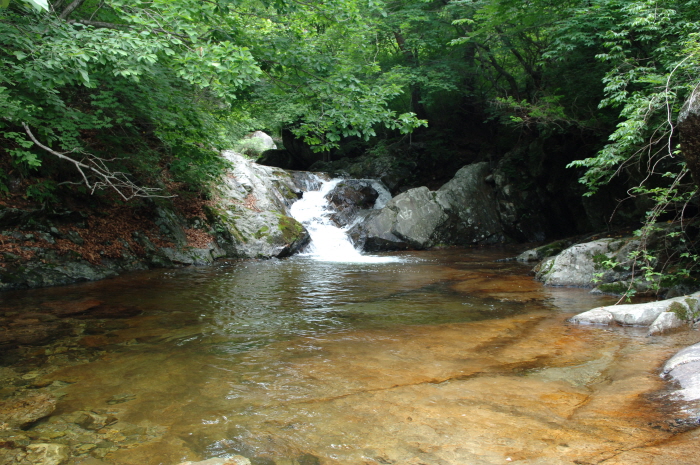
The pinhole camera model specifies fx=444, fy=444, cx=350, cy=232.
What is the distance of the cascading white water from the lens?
13.4m

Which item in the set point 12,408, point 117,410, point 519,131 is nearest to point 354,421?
point 117,410

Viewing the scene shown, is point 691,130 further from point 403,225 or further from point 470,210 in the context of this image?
point 470,210

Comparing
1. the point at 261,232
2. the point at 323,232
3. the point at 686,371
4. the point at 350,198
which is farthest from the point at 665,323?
the point at 350,198

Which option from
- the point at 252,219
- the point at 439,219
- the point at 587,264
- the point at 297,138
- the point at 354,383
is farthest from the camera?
the point at 439,219

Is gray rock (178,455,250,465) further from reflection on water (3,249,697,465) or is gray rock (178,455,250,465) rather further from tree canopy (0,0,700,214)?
tree canopy (0,0,700,214)

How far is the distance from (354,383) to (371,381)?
148mm

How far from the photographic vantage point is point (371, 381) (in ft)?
12.1

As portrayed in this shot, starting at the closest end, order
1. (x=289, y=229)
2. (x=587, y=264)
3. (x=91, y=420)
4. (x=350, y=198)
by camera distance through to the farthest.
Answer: (x=91, y=420)
(x=587, y=264)
(x=289, y=229)
(x=350, y=198)

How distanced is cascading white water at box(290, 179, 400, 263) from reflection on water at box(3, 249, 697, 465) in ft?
20.0

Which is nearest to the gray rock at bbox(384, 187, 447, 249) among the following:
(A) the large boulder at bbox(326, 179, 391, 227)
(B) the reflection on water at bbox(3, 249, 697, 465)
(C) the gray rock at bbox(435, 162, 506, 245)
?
(C) the gray rock at bbox(435, 162, 506, 245)

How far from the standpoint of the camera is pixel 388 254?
14.1 m

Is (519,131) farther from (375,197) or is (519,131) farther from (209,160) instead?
(209,160)

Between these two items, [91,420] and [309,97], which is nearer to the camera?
[91,420]

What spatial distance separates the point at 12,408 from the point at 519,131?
18.4m
